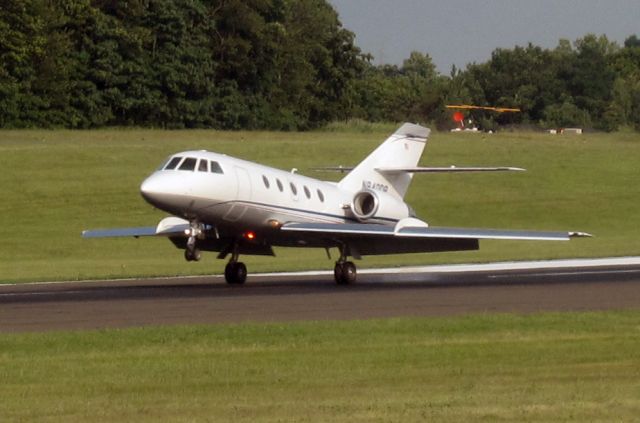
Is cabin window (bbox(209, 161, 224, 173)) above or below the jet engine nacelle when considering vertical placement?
above

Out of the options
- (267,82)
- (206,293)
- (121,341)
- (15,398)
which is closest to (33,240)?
(206,293)

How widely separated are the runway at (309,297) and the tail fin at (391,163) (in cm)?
202

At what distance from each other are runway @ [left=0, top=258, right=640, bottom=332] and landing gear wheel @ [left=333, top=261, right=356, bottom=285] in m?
0.24

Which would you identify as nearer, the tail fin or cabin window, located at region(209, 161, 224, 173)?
cabin window, located at region(209, 161, 224, 173)

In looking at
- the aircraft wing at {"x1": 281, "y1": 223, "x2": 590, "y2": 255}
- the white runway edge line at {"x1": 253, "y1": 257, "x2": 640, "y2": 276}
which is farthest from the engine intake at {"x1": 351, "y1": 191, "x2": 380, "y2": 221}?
the white runway edge line at {"x1": 253, "y1": 257, "x2": 640, "y2": 276}

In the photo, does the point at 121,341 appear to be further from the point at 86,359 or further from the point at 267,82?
the point at 267,82

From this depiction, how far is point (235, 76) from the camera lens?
9169 centimetres

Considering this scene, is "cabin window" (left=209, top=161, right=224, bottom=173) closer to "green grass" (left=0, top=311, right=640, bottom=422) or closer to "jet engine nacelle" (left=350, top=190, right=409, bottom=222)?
"jet engine nacelle" (left=350, top=190, right=409, bottom=222)

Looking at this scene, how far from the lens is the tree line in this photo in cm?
7706

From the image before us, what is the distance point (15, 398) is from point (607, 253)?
28.8m

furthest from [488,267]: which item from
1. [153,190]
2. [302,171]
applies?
[302,171]

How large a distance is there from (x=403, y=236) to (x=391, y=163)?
431cm

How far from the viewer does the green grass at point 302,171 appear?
134ft

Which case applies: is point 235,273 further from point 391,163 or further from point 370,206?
point 391,163
